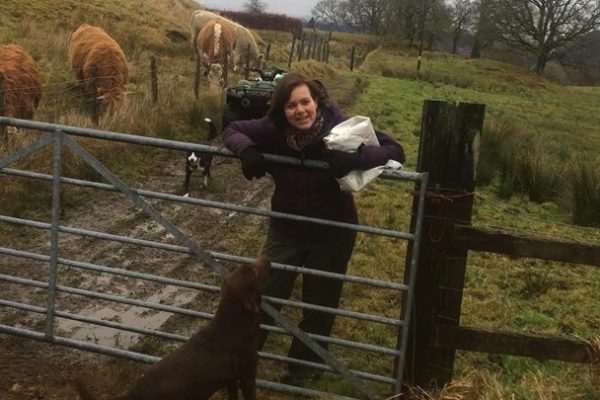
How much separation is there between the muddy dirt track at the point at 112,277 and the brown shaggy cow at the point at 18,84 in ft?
6.46

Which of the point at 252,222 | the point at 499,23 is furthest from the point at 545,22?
the point at 252,222

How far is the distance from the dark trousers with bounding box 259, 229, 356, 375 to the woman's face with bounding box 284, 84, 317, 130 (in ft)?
2.31

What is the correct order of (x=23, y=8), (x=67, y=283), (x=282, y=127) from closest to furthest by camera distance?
(x=282, y=127)
(x=67, y=283)
(x=23, y=8)

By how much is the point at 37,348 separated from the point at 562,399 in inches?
122

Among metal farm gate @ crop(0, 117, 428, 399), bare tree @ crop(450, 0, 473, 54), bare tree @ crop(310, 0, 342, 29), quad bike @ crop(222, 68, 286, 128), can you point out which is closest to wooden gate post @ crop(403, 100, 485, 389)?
metal farm gate @ crop(0, 117, 428, 399)

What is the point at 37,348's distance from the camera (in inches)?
166

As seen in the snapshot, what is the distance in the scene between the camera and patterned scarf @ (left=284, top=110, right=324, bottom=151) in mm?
3504

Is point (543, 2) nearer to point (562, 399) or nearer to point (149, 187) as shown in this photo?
point (149, 187)

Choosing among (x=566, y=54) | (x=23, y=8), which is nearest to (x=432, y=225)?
(x=23, y=8)

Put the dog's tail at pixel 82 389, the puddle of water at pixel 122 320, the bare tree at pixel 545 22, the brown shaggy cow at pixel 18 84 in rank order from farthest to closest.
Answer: the bare tree at pixel 545 22 < the brown shaggy cow at pixel 18 84 < the puddle of water at pixel 122 320 < the dog's tail at pixel 82 389

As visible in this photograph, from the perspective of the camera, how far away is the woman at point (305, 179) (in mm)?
3443

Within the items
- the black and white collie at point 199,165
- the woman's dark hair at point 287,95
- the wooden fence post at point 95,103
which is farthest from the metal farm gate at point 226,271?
the wooden fence post at point 95,103

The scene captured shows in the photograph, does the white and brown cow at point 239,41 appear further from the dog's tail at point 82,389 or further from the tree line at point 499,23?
the tree line at point 499,23

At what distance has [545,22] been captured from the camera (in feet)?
151
